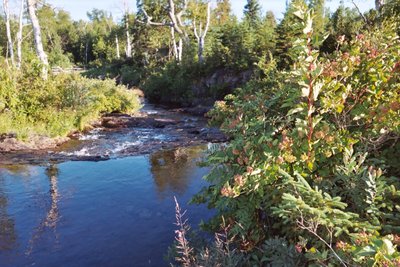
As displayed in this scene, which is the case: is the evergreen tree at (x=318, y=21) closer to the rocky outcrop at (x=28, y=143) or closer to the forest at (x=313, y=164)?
the forest at (x=313, y=164)

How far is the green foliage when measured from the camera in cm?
256

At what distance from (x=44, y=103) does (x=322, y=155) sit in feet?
44.0

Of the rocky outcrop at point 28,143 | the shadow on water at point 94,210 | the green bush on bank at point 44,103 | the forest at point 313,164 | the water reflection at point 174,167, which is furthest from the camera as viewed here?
the green bush on bank at point 44,103

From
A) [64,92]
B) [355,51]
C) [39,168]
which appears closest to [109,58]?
[64,92]

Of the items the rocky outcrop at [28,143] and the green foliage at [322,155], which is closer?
the green foliage at [322,155]

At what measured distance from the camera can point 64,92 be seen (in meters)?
15.2

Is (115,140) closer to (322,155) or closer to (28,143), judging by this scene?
(28,143)

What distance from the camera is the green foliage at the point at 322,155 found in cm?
256

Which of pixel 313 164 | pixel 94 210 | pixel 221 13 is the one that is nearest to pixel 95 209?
pixel 94 210

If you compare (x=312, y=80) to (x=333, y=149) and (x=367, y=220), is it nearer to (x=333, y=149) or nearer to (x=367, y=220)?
(x=333, y=149)

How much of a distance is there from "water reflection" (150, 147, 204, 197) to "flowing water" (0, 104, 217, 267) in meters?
0.02

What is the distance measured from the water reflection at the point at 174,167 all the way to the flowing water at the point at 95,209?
0.08 ft

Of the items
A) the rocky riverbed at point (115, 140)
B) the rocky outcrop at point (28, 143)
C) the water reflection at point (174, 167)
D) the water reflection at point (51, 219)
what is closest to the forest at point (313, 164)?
the water reflection at point (51, 219)

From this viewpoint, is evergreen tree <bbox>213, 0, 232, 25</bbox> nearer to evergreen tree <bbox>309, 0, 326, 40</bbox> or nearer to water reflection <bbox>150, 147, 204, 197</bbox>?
evergreen tree <bbox>309, 0, 326, 40</bbox>
